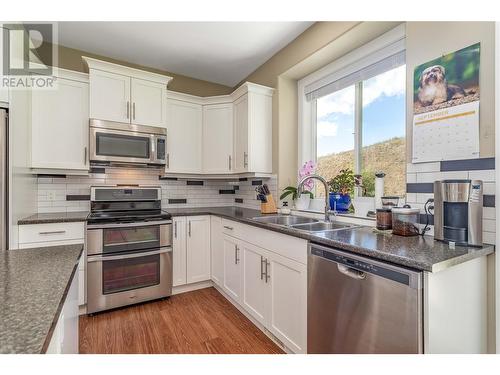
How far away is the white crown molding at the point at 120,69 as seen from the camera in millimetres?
2487

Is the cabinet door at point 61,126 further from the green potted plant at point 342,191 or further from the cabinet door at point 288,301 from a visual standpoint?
the green potted plant at point 342,191

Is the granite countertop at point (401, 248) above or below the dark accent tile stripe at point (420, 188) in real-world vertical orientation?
below

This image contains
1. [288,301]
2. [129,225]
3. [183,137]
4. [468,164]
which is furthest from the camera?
[183,137]

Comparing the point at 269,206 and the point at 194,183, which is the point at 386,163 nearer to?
the point at 269,206

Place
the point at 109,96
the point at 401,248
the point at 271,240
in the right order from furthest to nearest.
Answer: the point at 109,96 < the point at 271,240 < the point at 401,248

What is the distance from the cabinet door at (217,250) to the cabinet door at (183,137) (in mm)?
747

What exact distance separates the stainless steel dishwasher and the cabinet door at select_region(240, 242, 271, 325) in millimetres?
489

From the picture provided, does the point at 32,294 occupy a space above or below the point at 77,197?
below

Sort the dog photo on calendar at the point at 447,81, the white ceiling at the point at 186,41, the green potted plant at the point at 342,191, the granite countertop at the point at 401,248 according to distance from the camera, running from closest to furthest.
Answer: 1. the granite countertop at the point at 401,248
2. the dog photo on calendar at the point at 447,81
3. the green potted plant at the point at 342,191
4. the white ceiling at the point at 186,41

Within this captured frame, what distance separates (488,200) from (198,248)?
2.46m

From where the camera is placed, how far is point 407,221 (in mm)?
1465

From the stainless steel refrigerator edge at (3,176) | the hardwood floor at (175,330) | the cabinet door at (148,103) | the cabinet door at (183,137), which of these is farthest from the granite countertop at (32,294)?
the cabinet door at (183,137)

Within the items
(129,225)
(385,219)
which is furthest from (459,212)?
(129,225)

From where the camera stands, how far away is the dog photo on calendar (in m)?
1.34
